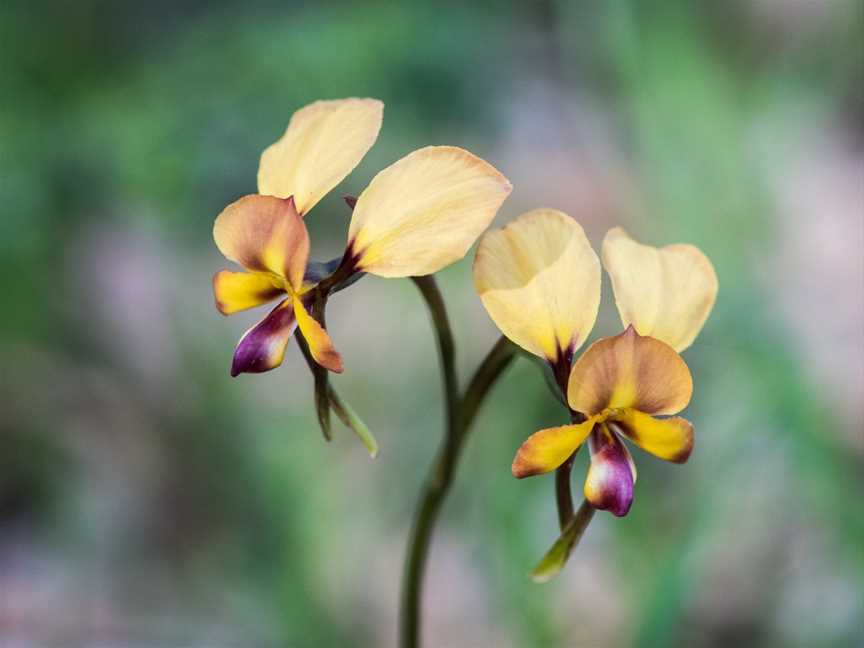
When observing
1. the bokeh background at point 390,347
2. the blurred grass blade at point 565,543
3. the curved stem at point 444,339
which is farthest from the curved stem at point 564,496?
the bokeh background at point 390,347

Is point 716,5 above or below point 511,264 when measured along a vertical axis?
above

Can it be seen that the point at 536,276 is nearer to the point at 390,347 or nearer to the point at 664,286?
the point at 664,286

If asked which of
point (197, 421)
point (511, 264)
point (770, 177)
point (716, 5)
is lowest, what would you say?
point (511, 264)

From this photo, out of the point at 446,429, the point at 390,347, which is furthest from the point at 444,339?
the point at 390,347

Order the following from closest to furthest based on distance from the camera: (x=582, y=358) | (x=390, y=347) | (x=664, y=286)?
(x=582, y=358), (x=664, y=286), (x=390, y=347)

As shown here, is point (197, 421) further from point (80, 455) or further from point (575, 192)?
point (575, 192)

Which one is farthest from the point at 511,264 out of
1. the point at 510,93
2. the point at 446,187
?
the point at 510,93

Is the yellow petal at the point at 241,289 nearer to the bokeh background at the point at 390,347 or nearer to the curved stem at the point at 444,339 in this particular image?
the curved stem at the point at 444,339

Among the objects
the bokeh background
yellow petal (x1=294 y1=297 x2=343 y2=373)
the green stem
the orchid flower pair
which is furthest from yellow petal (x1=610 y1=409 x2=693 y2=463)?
the bokeh background
